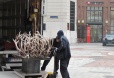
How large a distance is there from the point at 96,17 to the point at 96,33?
2.53m

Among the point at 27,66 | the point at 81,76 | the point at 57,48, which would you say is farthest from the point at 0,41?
the point at 81,76

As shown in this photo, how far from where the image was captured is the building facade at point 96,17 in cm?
5700

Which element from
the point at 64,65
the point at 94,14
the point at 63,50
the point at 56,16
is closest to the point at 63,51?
the point at 63,50

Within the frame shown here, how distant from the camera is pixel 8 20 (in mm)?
7781

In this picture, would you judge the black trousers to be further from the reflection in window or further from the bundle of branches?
the reflection in window

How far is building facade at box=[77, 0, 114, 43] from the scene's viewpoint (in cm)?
5700

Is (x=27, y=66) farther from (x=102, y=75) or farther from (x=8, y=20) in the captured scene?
(x=102, y=75)

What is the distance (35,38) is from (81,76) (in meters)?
6.28

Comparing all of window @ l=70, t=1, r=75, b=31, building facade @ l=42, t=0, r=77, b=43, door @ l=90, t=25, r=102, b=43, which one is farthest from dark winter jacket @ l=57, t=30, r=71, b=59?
door @ l=90, t=25, r=102, b=43

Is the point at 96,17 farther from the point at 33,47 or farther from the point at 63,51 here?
the point at 33,47

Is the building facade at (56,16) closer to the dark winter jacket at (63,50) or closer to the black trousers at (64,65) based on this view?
the black trousers at (64,65)

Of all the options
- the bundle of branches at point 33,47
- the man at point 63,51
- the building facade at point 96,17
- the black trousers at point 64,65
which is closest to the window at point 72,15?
the building facade at point 96,17

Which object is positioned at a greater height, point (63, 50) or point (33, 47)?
point (33, 47)

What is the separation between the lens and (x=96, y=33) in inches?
2259
